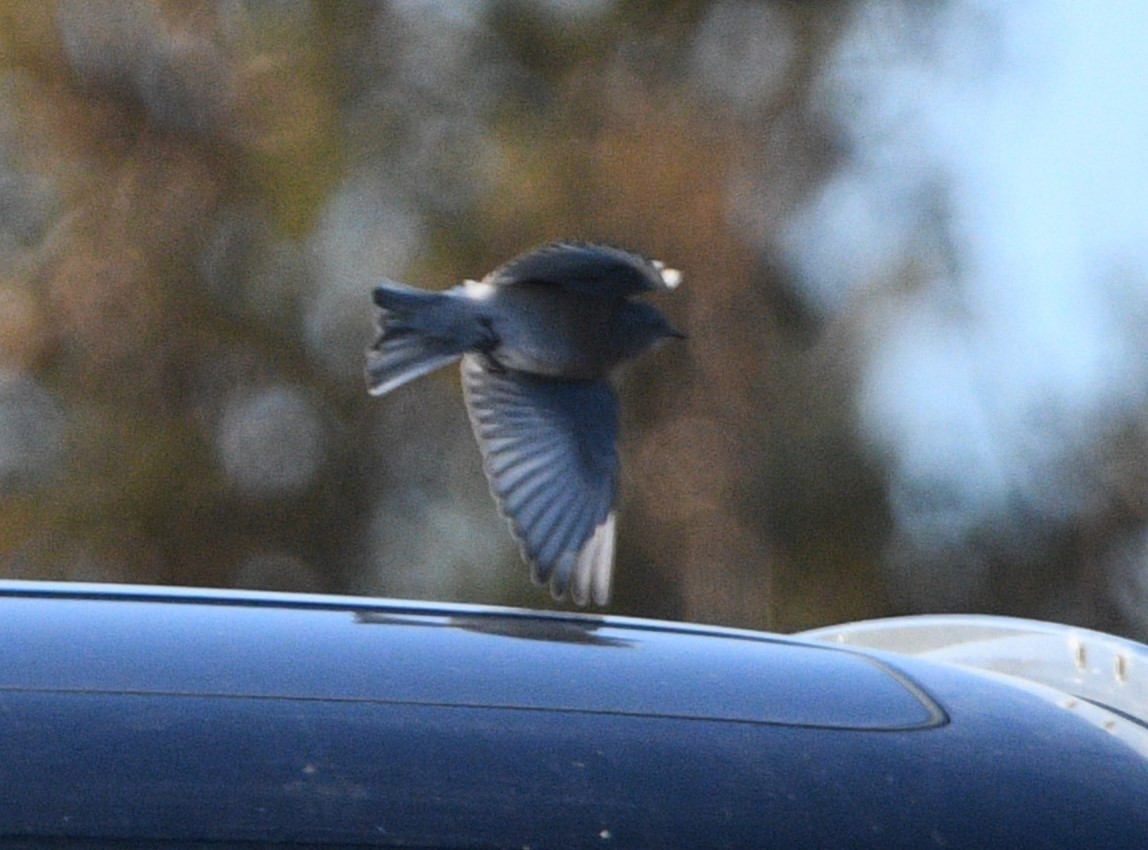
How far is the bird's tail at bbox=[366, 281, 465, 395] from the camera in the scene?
431cm

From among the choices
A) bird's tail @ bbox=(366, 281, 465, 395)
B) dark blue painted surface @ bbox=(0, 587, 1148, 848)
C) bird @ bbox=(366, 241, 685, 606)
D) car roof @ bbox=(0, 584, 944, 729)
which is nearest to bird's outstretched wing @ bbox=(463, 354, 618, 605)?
bird @ bbox=(366, 241, 685, 606)

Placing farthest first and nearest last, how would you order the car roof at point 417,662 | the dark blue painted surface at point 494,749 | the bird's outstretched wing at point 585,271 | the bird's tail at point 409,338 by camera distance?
the bird's tail at point 409,338 < the bird's outstretched wing at point 585,271 < the car roof at point 417,662 < the dark blue painted surface at point 494,749

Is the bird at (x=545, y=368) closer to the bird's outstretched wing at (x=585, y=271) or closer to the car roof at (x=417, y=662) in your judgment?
the bird's outstretched wing at (x=585, y=271)

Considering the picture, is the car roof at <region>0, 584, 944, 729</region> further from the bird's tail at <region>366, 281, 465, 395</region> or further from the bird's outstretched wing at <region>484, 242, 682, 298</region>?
the bird's tail at <region>366, 281, 465, 395</region>

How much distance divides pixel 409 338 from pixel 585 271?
15.9 inches

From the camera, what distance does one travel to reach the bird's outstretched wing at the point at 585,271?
406cm

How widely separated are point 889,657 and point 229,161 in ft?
36.7

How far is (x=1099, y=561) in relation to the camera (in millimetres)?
10609

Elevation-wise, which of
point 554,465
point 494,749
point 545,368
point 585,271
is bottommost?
point 494,749

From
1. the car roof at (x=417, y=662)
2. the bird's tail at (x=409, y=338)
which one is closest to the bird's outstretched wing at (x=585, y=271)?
the bird's tail at (x=409, y=338)

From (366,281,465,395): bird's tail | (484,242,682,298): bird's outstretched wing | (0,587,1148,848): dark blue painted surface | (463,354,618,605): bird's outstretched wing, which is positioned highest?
(484,242,682,298): bird's outstretched wing

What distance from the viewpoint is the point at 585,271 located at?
444cm

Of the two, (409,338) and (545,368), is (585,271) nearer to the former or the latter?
(545,368)

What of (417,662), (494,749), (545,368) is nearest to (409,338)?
(545,368)
